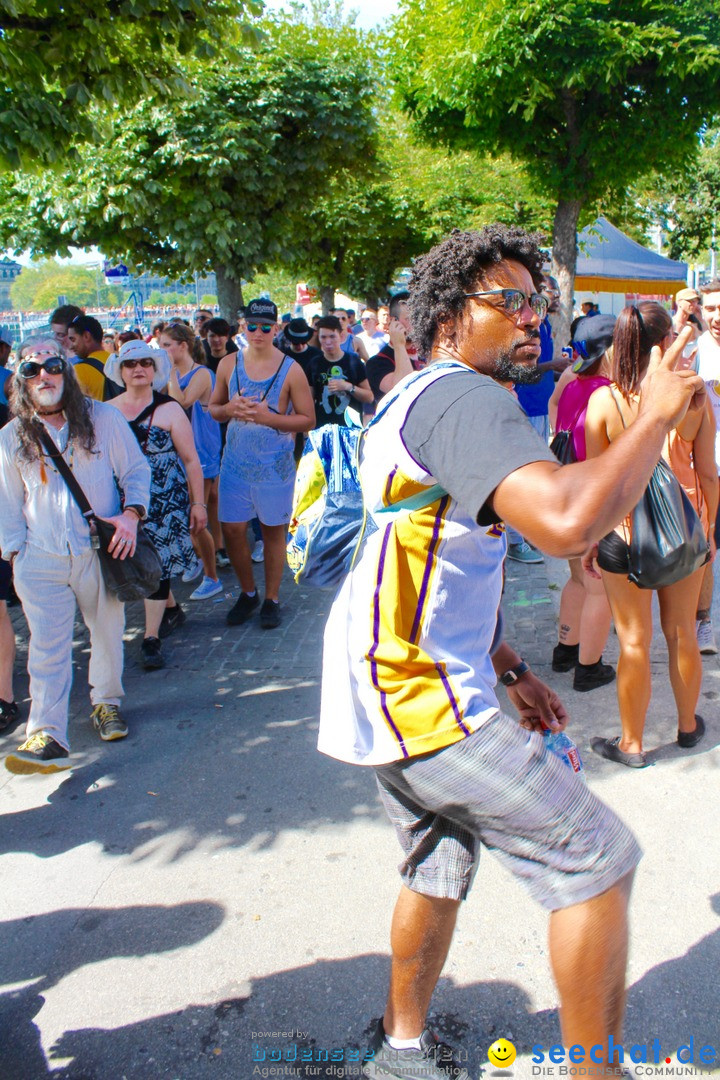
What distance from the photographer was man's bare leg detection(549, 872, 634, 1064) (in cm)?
178

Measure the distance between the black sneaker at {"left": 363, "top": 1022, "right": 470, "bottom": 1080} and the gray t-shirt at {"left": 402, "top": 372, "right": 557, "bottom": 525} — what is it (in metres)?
1.40

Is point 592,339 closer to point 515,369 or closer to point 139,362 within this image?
point 139,362

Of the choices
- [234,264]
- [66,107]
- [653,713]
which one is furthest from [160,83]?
[234,264]

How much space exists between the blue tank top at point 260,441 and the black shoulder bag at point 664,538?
2.95 metres

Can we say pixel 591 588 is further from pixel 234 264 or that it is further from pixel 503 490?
pixel 234 264

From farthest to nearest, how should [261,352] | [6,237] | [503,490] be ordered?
[6,237] < [261,352] < [503,490]

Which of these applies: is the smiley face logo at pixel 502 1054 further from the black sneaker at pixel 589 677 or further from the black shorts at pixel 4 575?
the black shorts at pixel 4 575

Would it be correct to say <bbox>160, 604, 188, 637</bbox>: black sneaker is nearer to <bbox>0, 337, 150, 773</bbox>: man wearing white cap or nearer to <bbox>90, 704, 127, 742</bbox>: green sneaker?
<bbox>90, 704, 127, 742</bbox>: green sneaker

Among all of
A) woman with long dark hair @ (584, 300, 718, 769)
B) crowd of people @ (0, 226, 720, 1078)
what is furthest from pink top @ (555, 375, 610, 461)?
crowd of people @ (0, 226, 720, 1078)

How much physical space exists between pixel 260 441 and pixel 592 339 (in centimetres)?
236

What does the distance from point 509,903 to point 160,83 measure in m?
6.35

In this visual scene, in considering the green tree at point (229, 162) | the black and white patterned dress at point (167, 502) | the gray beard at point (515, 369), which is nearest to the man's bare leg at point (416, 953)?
the gray beard at point (515, 369)

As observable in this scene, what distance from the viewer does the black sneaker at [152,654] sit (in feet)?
17.3

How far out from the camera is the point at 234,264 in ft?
49.3
